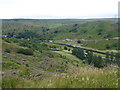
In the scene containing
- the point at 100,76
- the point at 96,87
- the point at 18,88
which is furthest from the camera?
the point at 100,76

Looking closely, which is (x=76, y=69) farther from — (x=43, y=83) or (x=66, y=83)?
(x=43, y=83)

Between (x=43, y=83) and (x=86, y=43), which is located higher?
(x=43, y=83)

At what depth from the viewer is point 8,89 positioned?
Result: 18.6ft

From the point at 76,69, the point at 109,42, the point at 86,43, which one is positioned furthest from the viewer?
the point at 86,43

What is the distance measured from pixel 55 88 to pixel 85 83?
1215mm

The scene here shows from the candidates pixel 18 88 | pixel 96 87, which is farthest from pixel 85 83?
pixel 18 88

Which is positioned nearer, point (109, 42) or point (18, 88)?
point (18, 88)

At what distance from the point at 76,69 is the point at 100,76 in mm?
1442

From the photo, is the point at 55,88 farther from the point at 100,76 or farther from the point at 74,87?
the point at 100,76

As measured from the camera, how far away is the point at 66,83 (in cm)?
616

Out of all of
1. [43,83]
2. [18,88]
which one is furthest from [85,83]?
[18,88]

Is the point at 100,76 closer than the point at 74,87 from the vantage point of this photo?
No

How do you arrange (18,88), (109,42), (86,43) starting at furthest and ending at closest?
(86,43) < (109,42) < (18,88)

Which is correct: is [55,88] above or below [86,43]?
above
